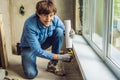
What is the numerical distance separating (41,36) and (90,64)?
901 millimetres

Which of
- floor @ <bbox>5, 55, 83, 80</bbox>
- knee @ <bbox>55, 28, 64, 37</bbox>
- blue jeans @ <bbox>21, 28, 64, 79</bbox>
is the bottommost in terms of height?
floor @ <bbox>5, 55, 83, 80</bbox>

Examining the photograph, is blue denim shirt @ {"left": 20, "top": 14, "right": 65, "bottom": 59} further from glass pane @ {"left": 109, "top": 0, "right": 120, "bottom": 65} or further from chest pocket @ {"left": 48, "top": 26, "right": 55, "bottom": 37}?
glass pane @ {"left": 109, "top": 0, "right": 120, "bottom": 65}

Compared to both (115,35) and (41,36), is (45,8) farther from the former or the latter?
(115,35)

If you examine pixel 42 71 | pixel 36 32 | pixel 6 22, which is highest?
pixel 6 22

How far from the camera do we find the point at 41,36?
2.60m

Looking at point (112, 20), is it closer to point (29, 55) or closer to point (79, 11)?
point (29, 55)

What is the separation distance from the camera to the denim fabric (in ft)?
7.92

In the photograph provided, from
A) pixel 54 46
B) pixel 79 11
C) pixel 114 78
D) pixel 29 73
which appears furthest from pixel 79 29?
pixel 114 78

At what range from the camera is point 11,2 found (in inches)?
139

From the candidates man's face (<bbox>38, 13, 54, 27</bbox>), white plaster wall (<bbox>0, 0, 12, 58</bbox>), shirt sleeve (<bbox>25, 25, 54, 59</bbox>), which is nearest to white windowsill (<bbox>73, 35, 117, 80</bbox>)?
shirt sleeve (<bbox>25, 25, 54, 59</bbox>)

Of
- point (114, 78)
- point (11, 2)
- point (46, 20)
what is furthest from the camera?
point (11, 2)

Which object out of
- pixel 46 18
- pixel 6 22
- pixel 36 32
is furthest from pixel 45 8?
pixel 6 22

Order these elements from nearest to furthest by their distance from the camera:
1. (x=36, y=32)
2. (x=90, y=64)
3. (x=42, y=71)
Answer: (x=90, y=64) < (x=36, y=32) < (x=42, y=71)

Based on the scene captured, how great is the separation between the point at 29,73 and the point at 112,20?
122 cm
